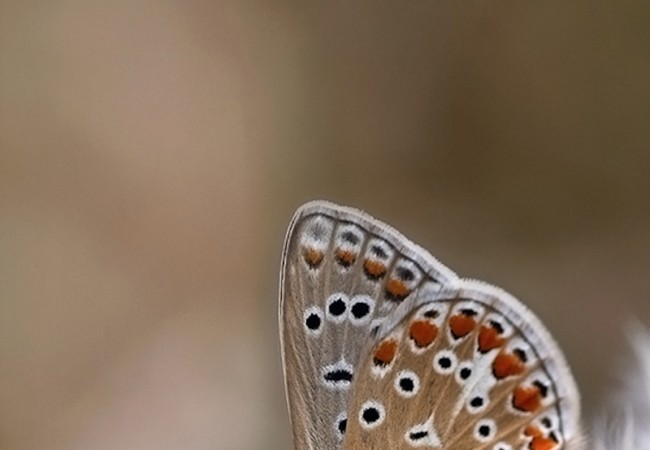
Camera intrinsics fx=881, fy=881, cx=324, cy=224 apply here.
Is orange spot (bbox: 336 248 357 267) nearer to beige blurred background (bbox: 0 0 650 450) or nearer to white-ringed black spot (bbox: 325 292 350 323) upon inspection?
white-ringed black spot (bbox: 325 292 350 323)

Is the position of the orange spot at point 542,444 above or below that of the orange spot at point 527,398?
below

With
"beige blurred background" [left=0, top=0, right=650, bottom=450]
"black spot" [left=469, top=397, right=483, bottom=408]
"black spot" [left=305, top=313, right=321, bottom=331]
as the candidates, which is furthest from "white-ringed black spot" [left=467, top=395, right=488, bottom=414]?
"beige blurred background" [left=0, top=0, right=650, bottom=450]

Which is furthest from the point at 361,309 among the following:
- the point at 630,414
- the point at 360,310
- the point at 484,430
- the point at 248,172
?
the point at 248,172

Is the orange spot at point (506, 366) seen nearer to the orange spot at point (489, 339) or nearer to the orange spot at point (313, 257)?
the orange spot at point (489, 339)

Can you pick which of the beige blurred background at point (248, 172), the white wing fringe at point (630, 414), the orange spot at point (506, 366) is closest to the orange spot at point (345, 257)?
the orange spot at point (506, 366)

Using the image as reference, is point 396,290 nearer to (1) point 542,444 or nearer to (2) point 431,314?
(2) point 431,314

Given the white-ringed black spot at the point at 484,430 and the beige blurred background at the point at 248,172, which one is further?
the beige blurred background at the point at 248,172

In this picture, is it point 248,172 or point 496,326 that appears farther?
point 248,172

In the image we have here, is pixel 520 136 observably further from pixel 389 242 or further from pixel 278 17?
pixel 389 242
